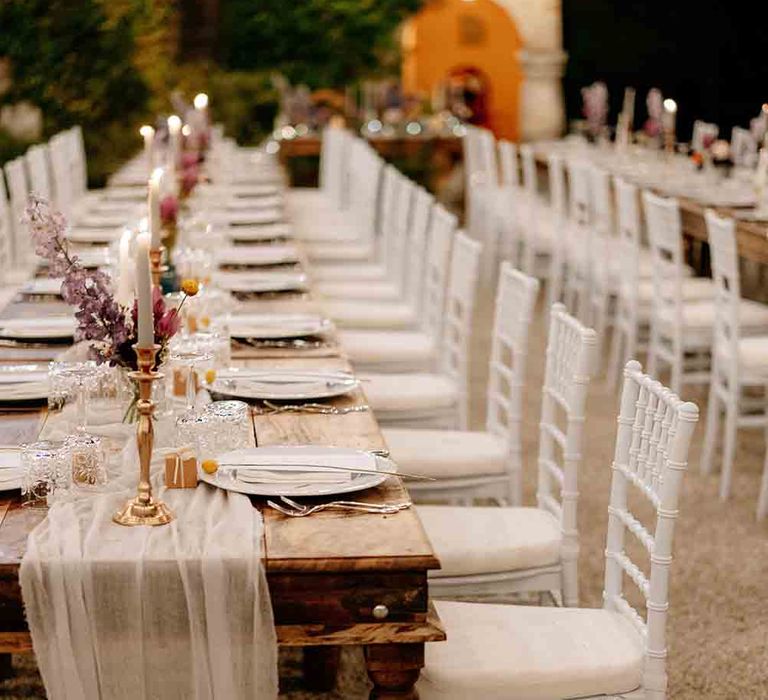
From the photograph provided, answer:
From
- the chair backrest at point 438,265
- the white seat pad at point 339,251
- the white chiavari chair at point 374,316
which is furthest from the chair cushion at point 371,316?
the white seat pad at point 339,251

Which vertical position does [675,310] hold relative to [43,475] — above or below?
below

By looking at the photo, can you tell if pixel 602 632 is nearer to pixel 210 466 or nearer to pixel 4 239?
pixel 210 466

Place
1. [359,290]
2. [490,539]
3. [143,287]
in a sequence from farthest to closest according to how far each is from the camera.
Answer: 1. [359,290]
2. [490,539]
3. [143,287]

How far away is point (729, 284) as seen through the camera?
4.98 metres

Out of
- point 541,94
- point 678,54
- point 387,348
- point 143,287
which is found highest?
point 143,287

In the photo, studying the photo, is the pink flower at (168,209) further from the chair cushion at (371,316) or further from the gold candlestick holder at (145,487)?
the gold candlestick holder at (145,487)

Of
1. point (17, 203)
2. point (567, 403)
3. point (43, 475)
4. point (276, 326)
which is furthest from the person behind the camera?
point (17, 203)

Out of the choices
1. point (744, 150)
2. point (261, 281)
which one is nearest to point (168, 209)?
point (261, 281)

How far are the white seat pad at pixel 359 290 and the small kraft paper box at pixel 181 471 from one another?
3651mm

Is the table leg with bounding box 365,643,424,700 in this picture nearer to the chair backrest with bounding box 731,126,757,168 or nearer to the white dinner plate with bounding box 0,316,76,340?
the white dinner plate with bounding box 0,316,76,340

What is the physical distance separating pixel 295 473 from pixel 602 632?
64cm

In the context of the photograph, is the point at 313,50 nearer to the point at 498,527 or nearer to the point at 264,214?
the point at 264,214

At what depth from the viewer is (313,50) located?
17047mm

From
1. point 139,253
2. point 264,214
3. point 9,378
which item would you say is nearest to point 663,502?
point 139,253
